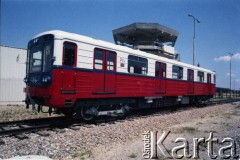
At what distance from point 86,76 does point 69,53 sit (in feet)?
4.18

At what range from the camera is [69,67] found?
411 inches

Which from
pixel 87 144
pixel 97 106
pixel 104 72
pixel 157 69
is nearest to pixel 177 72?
pixel 157 69

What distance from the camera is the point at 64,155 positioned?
6895 mm

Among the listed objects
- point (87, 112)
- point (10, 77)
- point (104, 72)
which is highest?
→ point (10, 77)

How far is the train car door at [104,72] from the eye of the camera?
11.7m

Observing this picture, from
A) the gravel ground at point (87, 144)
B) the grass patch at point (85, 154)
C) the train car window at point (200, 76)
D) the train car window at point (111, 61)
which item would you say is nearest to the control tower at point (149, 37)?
the train car window at point (200, 76)

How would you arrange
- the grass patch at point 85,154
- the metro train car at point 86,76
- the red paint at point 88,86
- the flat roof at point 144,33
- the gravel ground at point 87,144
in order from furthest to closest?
the flat roof at point 144,33 < the metro train car at point 86,76 < the red paint at point 88,86 < the gravel ground at point 87,144 < the grass patch at point 85,154

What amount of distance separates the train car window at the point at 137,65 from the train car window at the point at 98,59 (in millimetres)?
2322

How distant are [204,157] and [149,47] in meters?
41.3

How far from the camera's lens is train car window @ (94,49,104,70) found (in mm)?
11615

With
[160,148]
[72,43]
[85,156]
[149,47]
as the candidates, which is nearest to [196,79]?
[72,43]

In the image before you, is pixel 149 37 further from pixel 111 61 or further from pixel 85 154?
pixel 85 154

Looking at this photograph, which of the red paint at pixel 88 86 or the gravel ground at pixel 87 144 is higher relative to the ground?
the red paint at pixel 88 86

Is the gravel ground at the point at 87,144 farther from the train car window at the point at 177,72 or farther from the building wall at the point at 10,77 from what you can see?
the building wall at the point at 10,77
